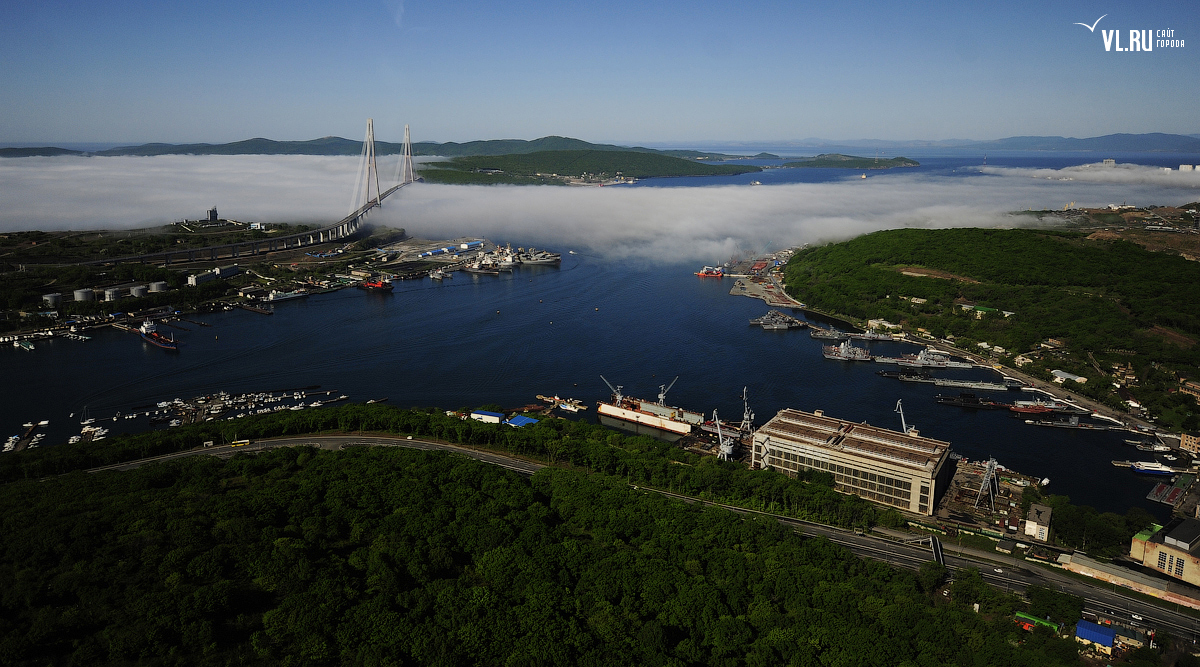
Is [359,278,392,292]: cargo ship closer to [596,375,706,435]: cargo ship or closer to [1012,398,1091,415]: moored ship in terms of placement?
[596,375,706,435]: cargo ship

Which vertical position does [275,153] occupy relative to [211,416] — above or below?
above

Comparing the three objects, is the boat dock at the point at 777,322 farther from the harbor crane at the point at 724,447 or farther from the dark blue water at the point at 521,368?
the harbor crane at the point at 724,447

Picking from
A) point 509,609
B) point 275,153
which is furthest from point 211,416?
point 275,153

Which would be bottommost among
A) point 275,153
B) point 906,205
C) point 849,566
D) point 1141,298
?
point 849,566

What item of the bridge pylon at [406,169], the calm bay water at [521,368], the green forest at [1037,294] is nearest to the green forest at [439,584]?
the calm bay water at [521,368]

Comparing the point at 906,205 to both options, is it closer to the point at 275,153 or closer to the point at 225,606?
the point at 225,606

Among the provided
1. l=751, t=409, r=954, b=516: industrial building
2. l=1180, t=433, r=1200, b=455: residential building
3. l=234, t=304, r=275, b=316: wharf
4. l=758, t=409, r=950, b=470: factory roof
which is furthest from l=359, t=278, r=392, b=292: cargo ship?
l=1180, t=433, r=1200, b=455: residential building
